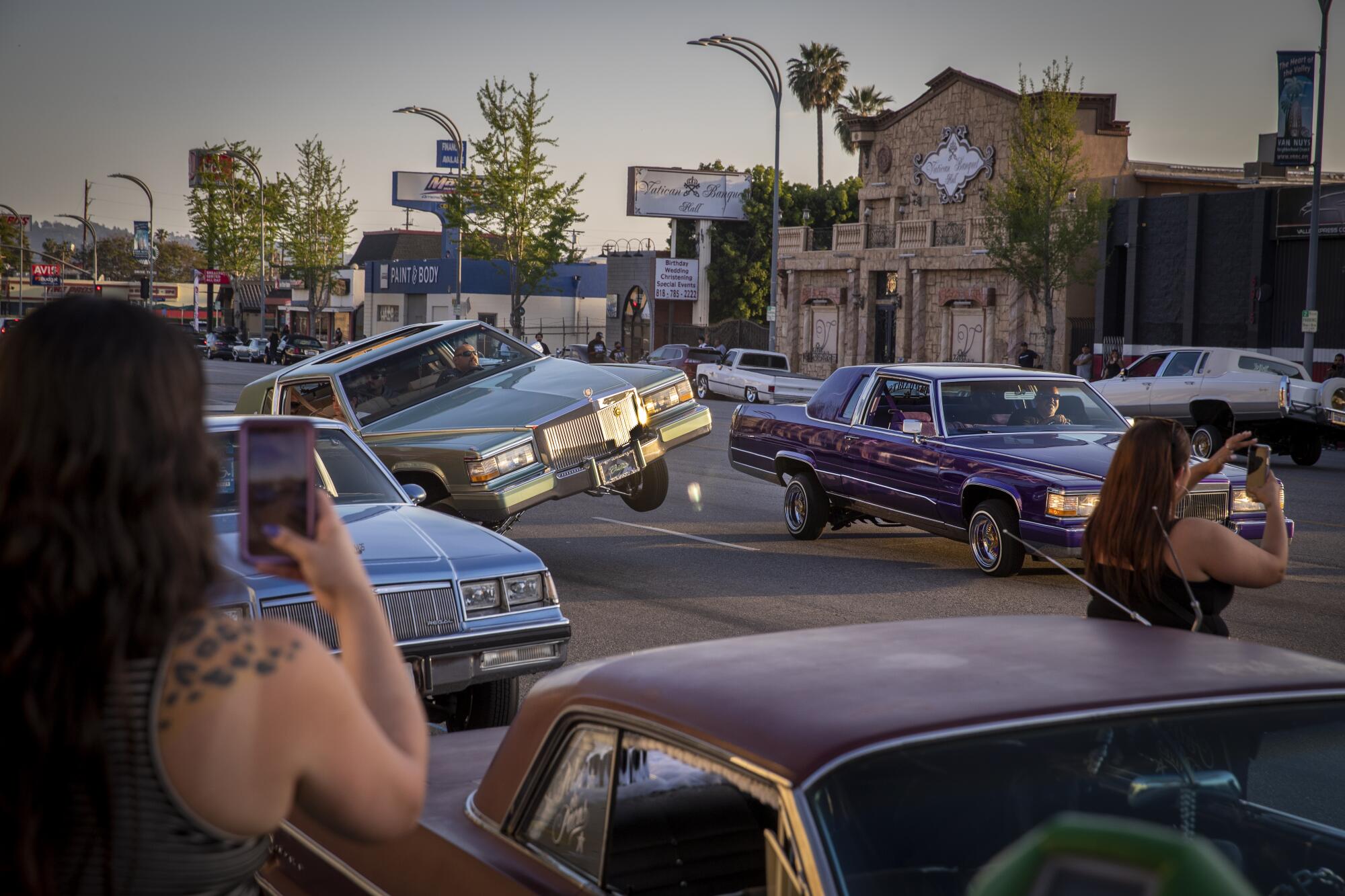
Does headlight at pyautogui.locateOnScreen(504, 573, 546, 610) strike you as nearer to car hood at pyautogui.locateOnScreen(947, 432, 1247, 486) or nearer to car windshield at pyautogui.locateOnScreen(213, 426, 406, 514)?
car windshield at pyautogui.locateOnScreen(213, 426, 406, 514)

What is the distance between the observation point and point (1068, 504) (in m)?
10.3

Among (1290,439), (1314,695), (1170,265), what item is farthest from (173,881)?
(1170,265)

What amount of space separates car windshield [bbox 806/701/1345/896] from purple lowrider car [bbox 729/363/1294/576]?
23.9 feet

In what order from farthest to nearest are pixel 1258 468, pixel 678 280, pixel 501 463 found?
pixel 678 280, pixel 501 463, pixel 1258 468

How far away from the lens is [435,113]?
4191 cm

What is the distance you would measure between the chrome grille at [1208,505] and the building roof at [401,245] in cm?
7661

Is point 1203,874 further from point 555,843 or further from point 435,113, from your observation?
point 435,113

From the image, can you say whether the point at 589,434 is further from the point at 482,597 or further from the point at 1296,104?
the point at 1296,104

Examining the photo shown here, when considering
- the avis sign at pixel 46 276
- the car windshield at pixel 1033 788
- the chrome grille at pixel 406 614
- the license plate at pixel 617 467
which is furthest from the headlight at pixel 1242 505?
the avis sign at pixel 46 276

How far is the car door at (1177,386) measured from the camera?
23.4m

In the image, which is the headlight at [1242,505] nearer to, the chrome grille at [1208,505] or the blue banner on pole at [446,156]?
the chrome grille at [1208,505]

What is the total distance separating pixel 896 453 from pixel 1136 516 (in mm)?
7341

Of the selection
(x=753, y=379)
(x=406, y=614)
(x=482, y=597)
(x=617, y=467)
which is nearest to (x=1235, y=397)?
(x=617, y=467)

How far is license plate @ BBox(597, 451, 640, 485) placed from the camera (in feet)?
37.5
